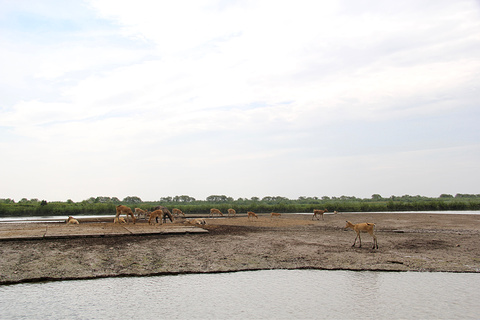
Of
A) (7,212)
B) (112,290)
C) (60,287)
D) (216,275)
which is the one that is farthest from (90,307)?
(7,212)

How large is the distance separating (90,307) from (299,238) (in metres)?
12.3

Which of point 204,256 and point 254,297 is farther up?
point 204,256

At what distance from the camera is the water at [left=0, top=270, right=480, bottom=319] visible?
839cm

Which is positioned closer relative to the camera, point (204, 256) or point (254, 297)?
point (254, 297)

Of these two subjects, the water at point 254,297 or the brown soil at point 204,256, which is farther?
the brown soil at point 204,256

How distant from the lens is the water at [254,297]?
839 centimetres

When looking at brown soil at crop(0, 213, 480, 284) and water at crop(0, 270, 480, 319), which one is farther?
brown soil at crop(0, 213, 480, 284)

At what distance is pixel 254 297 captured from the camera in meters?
9.60

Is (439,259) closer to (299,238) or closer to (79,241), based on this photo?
(299,238)

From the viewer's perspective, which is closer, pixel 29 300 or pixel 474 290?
pixel 29 300

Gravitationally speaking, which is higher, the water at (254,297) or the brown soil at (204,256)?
the brown soil at (204,256)

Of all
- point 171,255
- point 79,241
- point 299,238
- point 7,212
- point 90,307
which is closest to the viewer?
point 90,307

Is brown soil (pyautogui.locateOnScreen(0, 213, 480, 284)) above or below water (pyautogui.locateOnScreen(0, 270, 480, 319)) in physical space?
above

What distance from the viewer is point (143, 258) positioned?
13.3 m
